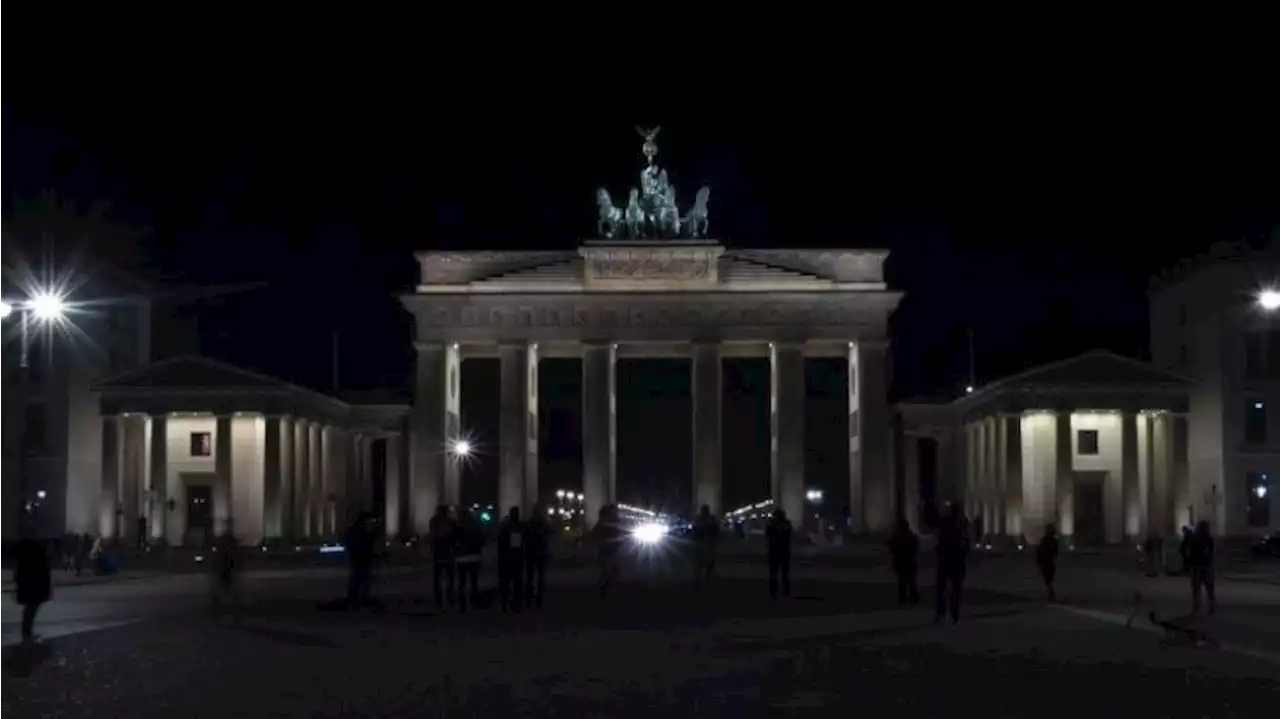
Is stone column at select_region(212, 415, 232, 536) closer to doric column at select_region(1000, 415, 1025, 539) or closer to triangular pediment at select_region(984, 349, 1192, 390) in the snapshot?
triangular pediment at select_region(984, 349, 1192, 390)

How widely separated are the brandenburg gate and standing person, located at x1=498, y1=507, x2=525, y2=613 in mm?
55385

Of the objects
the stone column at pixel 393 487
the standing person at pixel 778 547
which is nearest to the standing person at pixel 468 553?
the standing person at pixel 778 547

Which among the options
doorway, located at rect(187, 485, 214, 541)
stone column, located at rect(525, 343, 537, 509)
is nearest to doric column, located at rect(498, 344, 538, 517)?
stone column, located at rect(525, 343, 537, 509)

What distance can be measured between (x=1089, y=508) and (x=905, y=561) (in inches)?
2311

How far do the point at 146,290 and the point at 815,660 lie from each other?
241 feet

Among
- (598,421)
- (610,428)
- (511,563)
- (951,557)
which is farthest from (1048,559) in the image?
(610,428)

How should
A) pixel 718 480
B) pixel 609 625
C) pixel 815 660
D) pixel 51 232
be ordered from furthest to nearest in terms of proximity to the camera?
1. pixel 718 480
2. pixel 51 232
3. pixel 609 625
4. pixel 815 660

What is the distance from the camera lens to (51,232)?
81.7 metres

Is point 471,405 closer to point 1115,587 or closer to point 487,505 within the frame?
point 487,505

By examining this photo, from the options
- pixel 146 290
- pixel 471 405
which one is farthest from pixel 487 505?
pixel 146 290

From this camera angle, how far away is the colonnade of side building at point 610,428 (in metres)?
89.1

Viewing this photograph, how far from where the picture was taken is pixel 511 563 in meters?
33.0

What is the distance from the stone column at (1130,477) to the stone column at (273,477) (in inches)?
1499

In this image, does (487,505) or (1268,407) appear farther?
(487,505)
